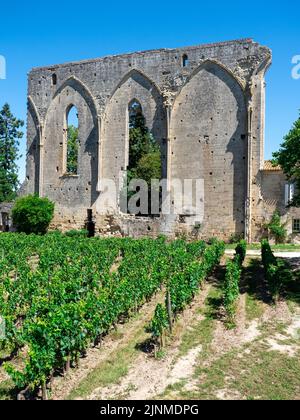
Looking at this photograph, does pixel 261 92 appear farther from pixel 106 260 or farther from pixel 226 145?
pixel 106 260

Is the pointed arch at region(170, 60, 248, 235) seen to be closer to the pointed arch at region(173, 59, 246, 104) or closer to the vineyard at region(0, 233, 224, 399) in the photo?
the pointed arch at region(173, 59, 246, 104)

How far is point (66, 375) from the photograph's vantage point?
763 centimetres

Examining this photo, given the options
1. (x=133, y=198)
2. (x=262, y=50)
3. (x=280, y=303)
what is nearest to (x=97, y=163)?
(x=133, y=198)

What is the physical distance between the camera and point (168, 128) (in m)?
27.1

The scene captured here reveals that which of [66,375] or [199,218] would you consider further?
[199,218]

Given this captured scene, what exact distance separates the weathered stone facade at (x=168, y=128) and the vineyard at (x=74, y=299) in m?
6.66

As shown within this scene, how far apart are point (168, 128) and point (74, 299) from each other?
714 inches

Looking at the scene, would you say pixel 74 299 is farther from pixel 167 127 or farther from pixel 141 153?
pixel 141 153

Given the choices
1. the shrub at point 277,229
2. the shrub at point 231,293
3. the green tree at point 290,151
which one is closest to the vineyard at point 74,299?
the shrub at point 231,293

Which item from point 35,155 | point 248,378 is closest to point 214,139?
point 35,155

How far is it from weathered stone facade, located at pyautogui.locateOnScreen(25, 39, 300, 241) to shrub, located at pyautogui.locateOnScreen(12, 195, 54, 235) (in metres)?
1.05

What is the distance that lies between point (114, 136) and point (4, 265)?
15.5 m

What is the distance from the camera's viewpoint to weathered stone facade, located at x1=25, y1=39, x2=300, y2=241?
2548 cm

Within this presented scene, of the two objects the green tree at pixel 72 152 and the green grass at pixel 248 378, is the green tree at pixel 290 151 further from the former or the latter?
the green tree at pixel 72 152
